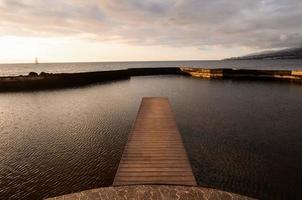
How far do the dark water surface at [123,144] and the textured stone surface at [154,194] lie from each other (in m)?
2.46

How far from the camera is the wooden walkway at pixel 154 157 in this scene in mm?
9100

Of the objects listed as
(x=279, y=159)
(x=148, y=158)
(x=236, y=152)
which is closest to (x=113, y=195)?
(x=148, y=158)

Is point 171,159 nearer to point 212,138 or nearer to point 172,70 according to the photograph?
point 212,138

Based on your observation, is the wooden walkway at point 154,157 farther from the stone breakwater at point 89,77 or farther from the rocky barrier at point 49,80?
the stone breakwater at point 89,77

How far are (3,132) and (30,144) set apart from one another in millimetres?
4521

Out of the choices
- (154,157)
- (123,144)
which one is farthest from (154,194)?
(123,144)

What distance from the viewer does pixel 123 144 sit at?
586 inches

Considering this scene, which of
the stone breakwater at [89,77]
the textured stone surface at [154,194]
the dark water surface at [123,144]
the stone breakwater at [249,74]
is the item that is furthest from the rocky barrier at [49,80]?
the textured stone surface at [154,194]

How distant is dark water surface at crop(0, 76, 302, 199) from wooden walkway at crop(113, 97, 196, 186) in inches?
52.7

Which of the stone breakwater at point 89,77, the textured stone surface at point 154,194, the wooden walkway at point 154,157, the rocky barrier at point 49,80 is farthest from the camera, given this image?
the stone breakwater at point 89,77

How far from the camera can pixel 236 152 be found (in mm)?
13484

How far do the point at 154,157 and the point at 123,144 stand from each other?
177 inches

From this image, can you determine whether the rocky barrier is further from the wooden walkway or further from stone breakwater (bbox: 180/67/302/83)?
the wooden walkway

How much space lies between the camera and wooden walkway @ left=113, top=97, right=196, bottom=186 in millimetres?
9100
